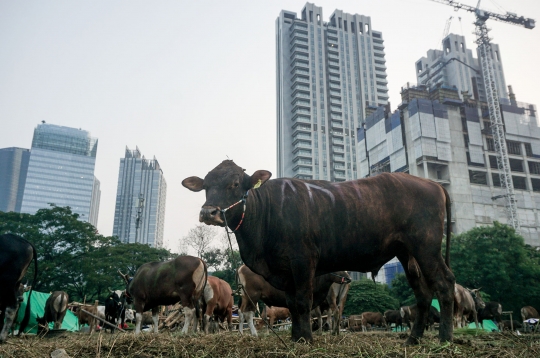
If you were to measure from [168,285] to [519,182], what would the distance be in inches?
3140

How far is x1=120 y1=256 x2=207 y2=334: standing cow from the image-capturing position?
9969mm

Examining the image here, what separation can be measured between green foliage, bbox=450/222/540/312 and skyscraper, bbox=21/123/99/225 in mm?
136763

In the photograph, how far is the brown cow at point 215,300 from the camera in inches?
487

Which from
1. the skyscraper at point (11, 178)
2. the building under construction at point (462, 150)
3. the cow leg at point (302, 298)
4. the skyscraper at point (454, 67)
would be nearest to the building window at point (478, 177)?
the building under construction at point (462, 150)

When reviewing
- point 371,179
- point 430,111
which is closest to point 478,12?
point 430,111

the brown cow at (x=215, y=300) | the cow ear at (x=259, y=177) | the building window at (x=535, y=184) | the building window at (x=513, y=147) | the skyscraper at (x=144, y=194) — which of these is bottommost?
the brown cow at (x=215, y=300)

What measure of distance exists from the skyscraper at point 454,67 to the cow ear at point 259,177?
124964 mm

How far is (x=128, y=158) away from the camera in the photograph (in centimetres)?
15925

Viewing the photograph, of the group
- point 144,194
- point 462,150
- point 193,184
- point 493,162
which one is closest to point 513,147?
point 493,162

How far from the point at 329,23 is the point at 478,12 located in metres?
59.8

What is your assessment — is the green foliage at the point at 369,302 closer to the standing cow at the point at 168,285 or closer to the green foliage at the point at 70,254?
the green foliage at the point at 70,254

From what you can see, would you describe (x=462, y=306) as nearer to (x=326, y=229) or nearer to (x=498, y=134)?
(x=326, y=229)

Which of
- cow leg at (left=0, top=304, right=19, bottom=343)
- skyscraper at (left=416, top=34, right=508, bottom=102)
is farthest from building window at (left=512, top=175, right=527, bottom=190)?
cow leg at (left=0, top=304, right=19, bottom=343)

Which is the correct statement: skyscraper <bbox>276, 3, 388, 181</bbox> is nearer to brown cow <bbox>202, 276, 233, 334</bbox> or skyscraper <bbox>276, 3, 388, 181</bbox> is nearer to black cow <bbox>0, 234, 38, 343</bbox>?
brown cow <bbox>202, 276, 233, 334</bbox>
